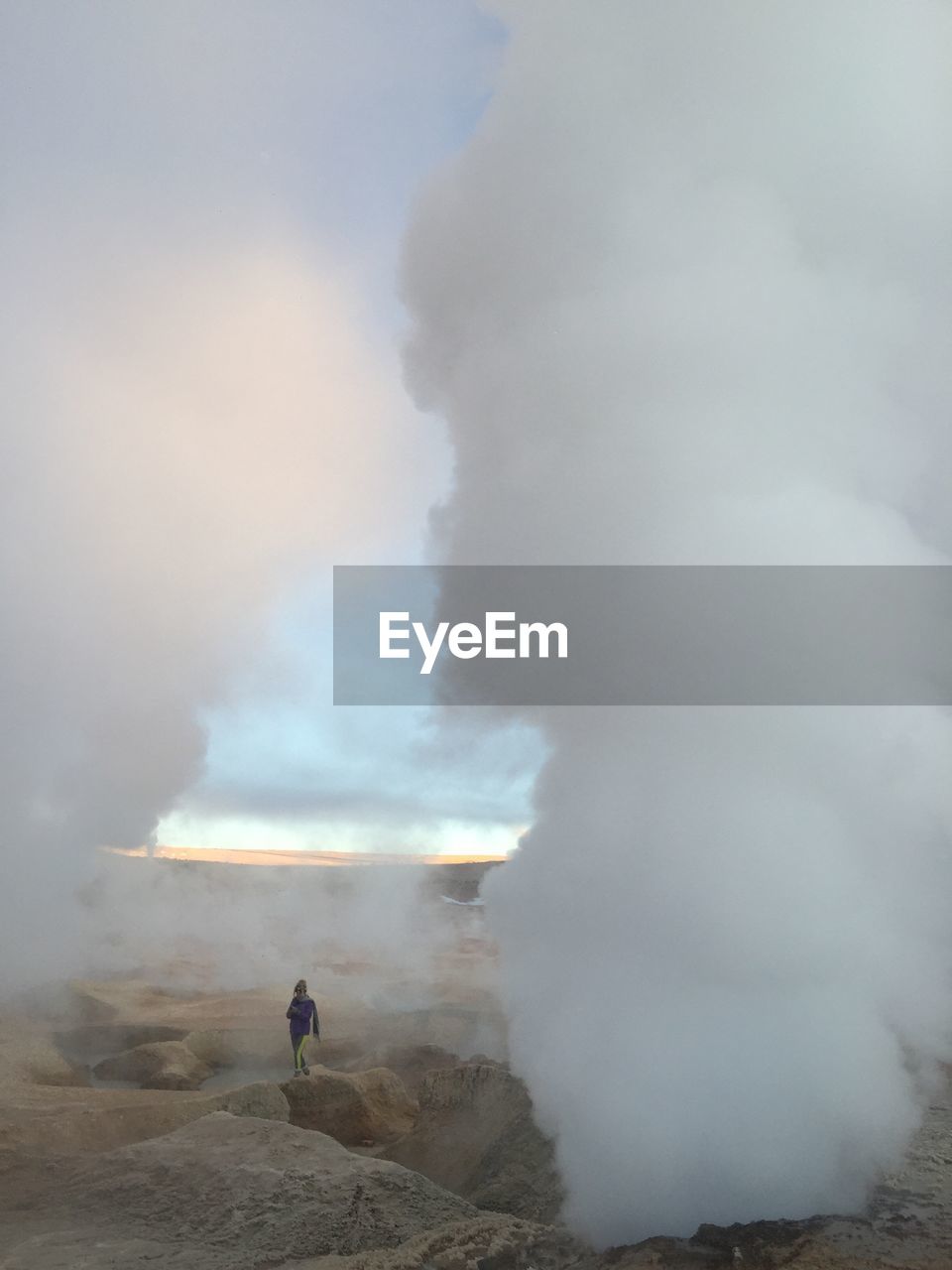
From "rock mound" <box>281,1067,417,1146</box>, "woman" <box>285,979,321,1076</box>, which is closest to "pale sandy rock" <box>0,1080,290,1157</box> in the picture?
"rock mound" <box>281,1067,417,1146</box>

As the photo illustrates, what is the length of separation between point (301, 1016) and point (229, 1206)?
14.3 ft

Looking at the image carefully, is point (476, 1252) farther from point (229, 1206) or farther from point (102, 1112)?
point (102, 1112)

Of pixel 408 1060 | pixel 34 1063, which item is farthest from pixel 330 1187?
pixel 34 1063

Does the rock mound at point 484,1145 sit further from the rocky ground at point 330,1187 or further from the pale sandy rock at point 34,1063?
the pale sandy rock at point 34,1063

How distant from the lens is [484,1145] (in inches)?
271

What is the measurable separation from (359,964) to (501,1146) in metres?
16.8

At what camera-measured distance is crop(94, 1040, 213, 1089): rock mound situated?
1023cm

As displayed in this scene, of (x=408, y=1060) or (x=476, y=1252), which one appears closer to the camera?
(x=476, y=1252)

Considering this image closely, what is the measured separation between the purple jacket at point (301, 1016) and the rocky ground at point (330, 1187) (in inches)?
27.7

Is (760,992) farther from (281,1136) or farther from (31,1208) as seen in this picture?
(31,1208)

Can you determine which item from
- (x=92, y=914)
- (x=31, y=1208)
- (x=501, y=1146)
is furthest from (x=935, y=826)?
(x=92, y=914)

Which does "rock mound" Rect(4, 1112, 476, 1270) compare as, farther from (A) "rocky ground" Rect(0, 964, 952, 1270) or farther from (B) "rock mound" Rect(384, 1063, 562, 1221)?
(B) "rock mound" Rect(384, 1063, 562, 1221)

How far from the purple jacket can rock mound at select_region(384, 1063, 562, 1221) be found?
1.90m

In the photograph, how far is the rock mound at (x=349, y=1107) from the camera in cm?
859
